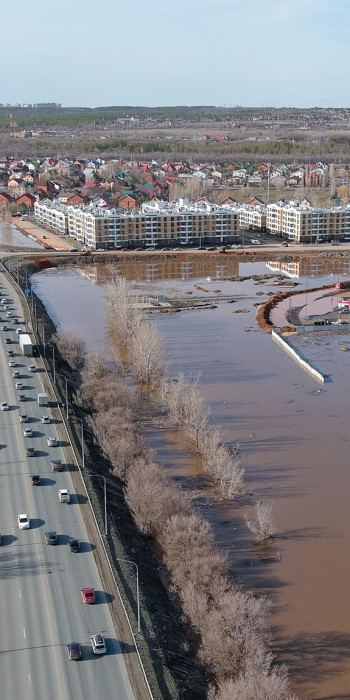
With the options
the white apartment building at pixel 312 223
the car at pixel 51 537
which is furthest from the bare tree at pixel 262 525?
the white apartment building at pixel 312 223

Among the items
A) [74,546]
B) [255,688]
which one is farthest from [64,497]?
[255,688]

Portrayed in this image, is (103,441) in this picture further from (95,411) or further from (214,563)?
(214,563)

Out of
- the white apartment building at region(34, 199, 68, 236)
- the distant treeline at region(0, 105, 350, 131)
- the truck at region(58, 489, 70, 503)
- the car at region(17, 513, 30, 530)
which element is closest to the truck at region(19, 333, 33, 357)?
the truck at region(58, 489, 70, 503)

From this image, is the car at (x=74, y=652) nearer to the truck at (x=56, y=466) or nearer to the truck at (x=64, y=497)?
the truck at (x=64, y=497)

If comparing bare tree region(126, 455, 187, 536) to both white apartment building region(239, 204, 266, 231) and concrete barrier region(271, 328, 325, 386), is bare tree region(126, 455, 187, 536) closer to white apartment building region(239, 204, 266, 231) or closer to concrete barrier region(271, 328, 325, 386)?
concrete barrier region(271, 328, 325, 386)

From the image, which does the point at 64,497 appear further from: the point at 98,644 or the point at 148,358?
the point at 148,358

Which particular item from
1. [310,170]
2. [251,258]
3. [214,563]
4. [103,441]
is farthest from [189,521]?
[310,170]
